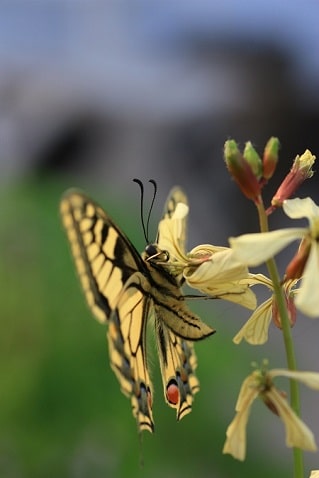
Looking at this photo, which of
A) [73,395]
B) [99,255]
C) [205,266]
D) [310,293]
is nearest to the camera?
[310,293]

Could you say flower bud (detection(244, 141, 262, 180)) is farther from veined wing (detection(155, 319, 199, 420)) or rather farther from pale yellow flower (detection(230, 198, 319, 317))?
veined wing (detection(155, 319, 199, 420))

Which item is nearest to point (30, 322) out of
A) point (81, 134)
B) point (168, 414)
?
point (168, 414)

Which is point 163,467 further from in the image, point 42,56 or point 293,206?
point 42,56

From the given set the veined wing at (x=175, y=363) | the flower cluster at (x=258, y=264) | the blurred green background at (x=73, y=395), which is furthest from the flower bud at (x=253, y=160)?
the blurred green background at (x=73, y=395)

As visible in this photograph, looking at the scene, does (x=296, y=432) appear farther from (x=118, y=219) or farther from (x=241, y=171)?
(x=118, y=219)

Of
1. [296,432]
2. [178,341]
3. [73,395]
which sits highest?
[73,395]

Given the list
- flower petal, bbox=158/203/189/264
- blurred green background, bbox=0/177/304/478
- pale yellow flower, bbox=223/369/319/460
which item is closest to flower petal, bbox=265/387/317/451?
pale yellow flower, bbox=223/369/319/460

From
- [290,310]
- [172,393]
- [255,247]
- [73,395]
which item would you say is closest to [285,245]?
[255,247]
